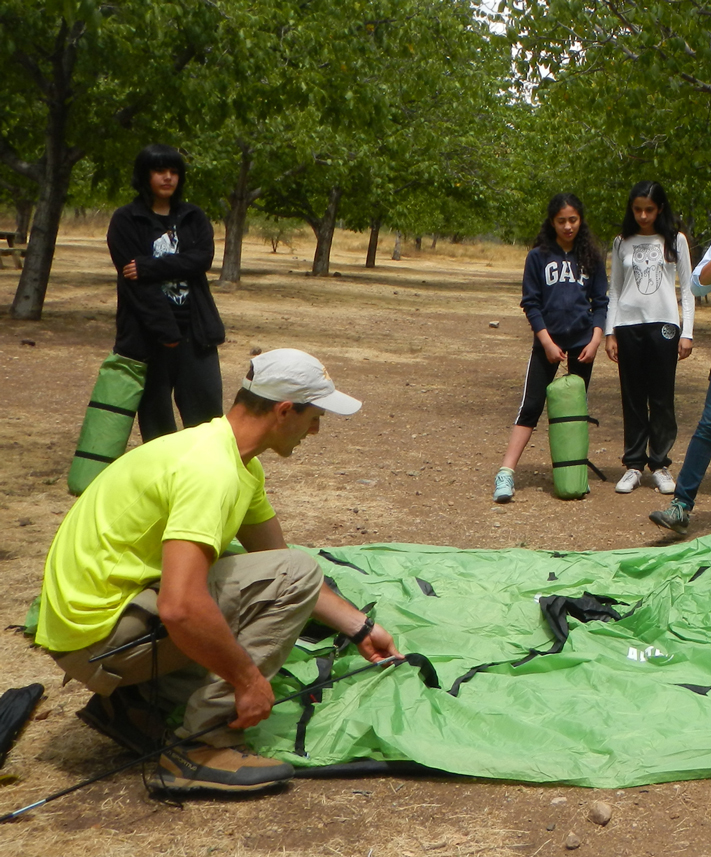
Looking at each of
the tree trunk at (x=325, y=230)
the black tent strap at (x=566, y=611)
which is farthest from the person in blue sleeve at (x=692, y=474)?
the tree trunk at (x=325, y=230)

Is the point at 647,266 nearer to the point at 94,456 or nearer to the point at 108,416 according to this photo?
the point at 108,416

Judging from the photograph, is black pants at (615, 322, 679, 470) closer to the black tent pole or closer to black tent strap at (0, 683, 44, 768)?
the black tent pole

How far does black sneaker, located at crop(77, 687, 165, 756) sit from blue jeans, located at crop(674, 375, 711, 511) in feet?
11.2

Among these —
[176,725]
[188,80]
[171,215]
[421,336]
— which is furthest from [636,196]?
[421,336]

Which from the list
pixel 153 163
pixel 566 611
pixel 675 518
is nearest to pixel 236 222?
pixel 153 163

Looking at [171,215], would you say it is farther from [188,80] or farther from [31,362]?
[188,80]

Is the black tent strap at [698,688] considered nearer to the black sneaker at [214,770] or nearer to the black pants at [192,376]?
the black sneaker at [214,770]

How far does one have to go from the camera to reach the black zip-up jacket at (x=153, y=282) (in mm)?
5539

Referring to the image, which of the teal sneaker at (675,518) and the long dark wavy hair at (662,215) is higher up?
the long dark wavy hair at (662,215)

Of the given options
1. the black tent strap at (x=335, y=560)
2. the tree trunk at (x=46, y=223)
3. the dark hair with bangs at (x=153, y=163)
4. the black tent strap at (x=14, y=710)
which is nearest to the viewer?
the black tent strap at (x=14, y=710)

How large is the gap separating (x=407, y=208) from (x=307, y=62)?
60.4 feet

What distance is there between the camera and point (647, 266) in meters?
6.71

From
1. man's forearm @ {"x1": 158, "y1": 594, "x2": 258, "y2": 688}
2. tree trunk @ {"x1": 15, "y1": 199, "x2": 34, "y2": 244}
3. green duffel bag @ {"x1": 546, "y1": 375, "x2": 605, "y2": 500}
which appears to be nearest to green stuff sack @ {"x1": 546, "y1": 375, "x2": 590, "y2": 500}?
green duffel bag @ {"x1": 546, "y1": 375, "x2": 605, "y2": 500}

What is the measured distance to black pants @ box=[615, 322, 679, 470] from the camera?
6.76 meters
